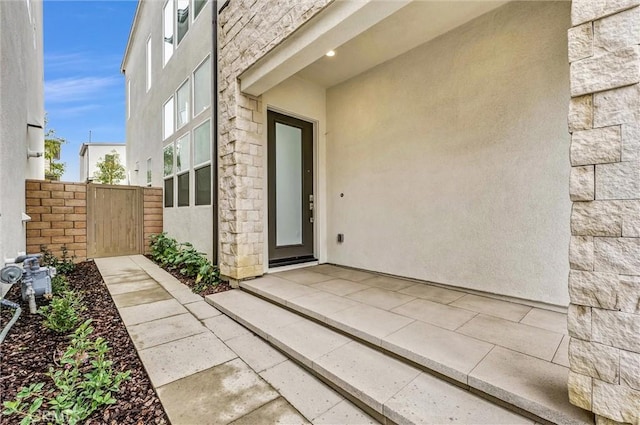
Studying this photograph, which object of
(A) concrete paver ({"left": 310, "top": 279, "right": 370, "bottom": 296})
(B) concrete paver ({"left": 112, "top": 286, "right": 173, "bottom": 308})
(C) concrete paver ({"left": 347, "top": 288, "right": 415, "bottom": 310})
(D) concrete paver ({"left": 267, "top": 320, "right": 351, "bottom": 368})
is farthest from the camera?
(B) concrete paver ({"left": 112, "top": 286, "right": 173, "bottom": 308})

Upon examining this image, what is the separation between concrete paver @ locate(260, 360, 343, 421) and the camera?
1642mm

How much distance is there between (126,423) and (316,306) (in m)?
1.59

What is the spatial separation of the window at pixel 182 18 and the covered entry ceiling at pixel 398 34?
3.06m

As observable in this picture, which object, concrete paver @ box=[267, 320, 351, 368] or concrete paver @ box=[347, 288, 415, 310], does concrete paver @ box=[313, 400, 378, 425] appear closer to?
concrete paver @ box=[267, 320, 351, 368]

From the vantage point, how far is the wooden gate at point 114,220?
5949mm

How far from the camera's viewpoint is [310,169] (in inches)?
184

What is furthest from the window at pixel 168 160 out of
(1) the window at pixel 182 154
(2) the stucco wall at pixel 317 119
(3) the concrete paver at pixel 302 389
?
(3) the concrete paver at pixel 302 389

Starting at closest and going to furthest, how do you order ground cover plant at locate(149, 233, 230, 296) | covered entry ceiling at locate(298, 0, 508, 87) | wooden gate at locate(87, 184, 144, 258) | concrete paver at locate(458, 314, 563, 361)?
concrete paver at locate(458, 314, 563, 361) → covered entry ceiling at locate(298, 0, 508, 87) → ground cover plant at locate(149, 233, 230, 296) → wooden gate at locate(87, 184, 144, 258)

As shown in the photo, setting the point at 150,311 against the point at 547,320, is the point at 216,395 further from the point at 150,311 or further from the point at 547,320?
the point at 547,320

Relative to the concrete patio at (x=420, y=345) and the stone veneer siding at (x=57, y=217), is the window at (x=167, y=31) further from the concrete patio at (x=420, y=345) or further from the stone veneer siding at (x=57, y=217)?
the concrete patio at (x=420, y=345)

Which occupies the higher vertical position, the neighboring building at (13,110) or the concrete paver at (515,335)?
the neighboring building at (13,110)

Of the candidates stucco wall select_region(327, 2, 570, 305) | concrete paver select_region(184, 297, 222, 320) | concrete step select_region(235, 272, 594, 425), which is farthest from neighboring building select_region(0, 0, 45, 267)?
stucco wall select_region(327, 2, 570, 305)

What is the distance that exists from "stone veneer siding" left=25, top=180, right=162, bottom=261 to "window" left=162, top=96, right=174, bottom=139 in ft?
6.54

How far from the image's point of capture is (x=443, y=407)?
1.49m
